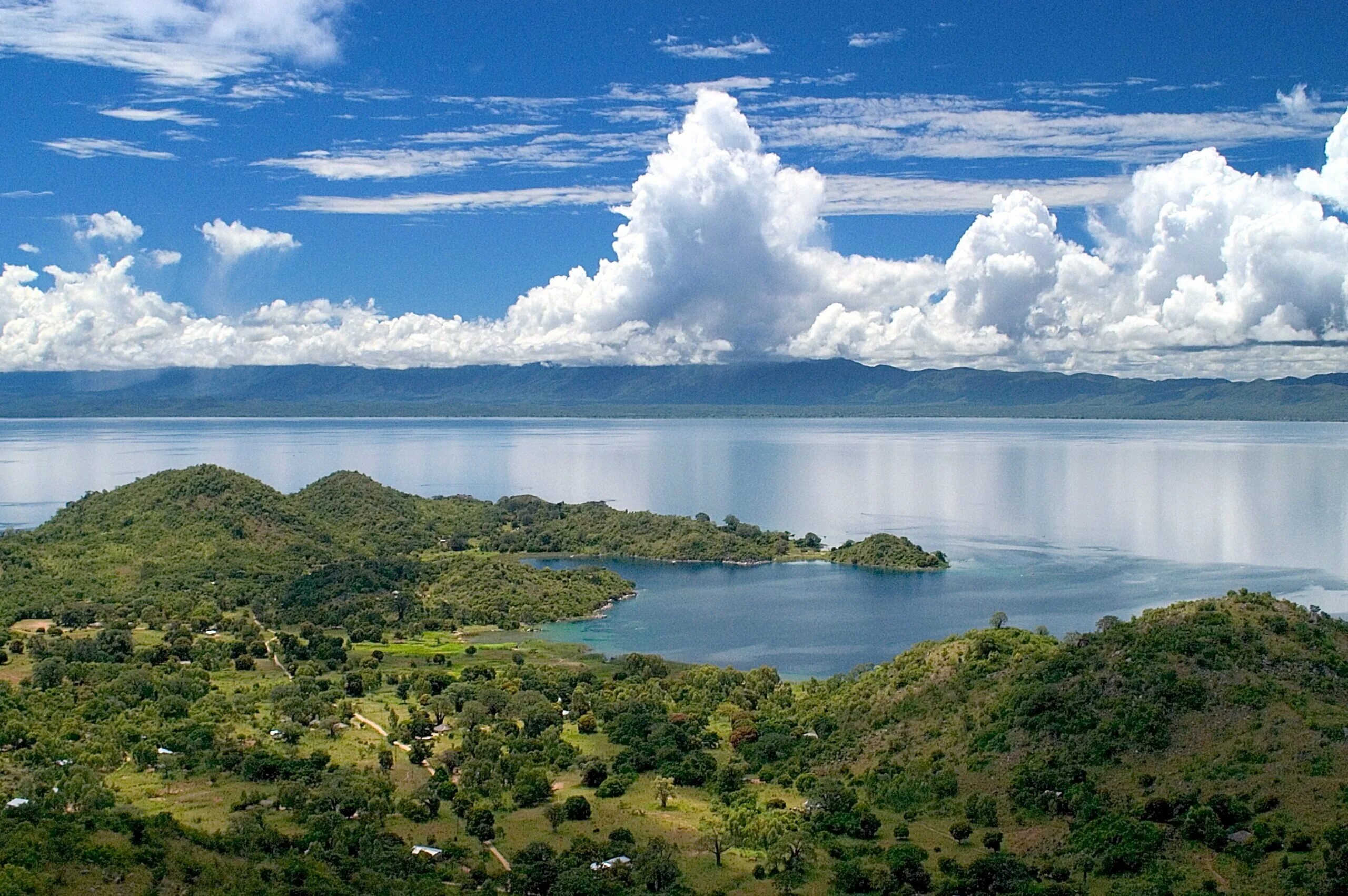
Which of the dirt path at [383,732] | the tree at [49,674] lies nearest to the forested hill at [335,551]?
the tree at [49,674]

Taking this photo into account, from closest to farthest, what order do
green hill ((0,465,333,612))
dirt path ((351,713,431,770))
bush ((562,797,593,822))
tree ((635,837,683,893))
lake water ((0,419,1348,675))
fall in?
1. tree ((635,837,683,893))
2. bush ((562,797,593,822))
3. dirt path ((351,713,431,770))
4. lake water ((0,419,1348,675))
5. green hill ((0,465,333,612))

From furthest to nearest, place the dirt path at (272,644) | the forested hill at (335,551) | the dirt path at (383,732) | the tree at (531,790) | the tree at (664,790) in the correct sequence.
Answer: the forested hill at (335,551) → the dirt path at (272,644) → the dirt path at (383,732) → the tree at (664,790) → the tree at (531,790)

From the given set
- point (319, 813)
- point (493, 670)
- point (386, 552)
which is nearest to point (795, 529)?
point (386, 552)

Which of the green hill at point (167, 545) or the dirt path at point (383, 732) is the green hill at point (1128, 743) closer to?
the dirt path at point (383, 732)

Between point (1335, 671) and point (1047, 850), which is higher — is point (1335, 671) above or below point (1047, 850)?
above

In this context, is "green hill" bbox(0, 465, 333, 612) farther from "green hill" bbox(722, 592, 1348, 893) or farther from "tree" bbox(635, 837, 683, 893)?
"tree" bbox(635, 837, 683, 893)

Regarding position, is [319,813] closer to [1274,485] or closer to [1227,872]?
[1227,872]

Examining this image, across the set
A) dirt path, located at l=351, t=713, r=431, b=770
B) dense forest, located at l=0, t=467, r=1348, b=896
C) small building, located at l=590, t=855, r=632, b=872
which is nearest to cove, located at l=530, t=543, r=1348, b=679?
dense forest, located at l=0, t=467, r=1348, b=896
